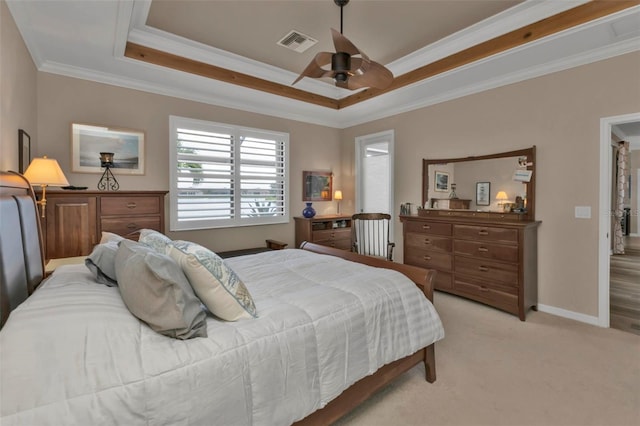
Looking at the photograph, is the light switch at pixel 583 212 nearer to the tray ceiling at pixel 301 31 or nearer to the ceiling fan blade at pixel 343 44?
the tray ceiling at pixel 301 31

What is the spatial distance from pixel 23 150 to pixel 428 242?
438 cm

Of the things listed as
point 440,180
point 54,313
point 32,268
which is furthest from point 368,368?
point 440,180

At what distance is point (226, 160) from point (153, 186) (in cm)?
107

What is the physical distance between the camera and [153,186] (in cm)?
390

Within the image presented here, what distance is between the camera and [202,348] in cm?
117

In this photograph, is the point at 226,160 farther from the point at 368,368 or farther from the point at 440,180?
the point at 368,368

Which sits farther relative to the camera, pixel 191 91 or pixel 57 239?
pixel 191 91

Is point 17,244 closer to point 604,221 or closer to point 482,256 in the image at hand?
point 482,256

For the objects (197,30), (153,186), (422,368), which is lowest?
(422,368)

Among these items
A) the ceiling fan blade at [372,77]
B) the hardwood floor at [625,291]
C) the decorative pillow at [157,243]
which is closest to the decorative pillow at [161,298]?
the decorative pillow at [157,243]

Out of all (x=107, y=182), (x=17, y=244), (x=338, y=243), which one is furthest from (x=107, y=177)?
(x=338, y=243)

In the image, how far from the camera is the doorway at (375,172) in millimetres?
5078

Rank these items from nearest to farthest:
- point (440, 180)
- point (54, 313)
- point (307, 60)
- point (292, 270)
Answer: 1. point (54, 313)
2. point (292, 270)
3. point (307, 60)
4. point (440, 180)

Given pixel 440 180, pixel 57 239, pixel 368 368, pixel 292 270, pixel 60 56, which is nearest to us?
pixel 368 368
